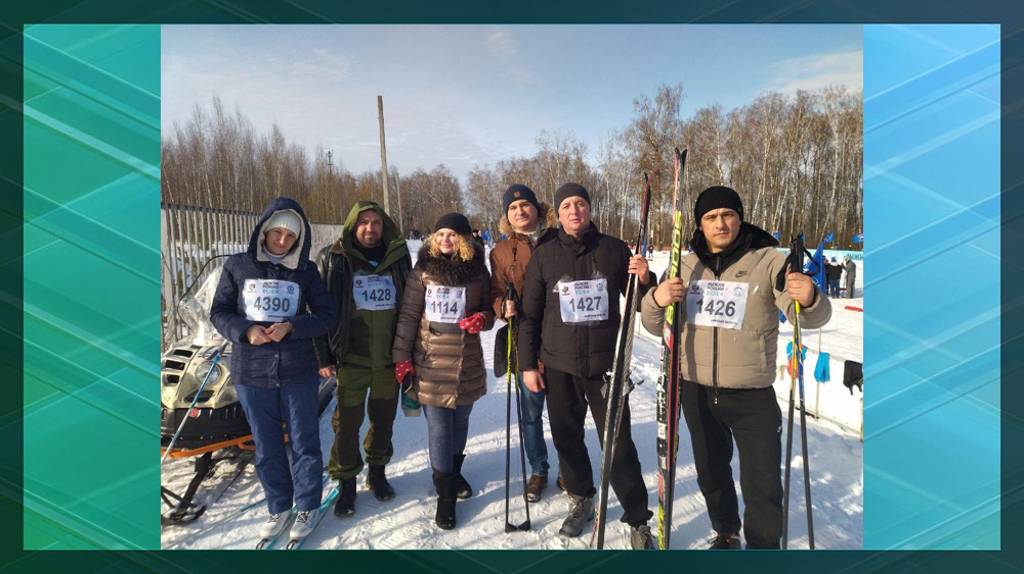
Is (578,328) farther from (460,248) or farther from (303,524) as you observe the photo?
(303,524)

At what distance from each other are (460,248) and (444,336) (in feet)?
1.74

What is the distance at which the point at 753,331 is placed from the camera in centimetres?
217

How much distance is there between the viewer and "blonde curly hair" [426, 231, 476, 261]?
2.72 metres

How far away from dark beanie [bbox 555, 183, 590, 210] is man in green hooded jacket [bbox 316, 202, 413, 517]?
1024 millimetres

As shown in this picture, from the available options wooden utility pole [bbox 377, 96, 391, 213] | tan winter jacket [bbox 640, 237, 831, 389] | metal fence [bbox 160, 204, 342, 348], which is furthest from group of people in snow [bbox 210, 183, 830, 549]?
wooden utility pole [bbox 377, 96, 391, 213]

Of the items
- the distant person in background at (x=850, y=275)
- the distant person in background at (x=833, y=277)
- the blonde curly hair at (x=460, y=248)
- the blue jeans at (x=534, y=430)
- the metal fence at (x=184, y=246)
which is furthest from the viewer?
the distant person in background at (x=850, y=275)

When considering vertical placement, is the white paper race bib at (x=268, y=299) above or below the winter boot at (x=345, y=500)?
above

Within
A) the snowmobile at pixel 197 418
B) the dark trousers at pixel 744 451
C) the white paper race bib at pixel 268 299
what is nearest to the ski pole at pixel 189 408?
the snowmobile at pixel 197 418

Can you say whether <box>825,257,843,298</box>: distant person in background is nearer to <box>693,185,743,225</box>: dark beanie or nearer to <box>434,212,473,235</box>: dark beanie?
<box>693,185,743,225</box>: dark beanie

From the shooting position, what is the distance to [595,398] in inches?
98.0

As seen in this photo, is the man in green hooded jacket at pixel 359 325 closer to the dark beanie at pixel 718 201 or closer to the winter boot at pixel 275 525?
the winter boot at pixel 275 525

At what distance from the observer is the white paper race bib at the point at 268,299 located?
8.21 ft
